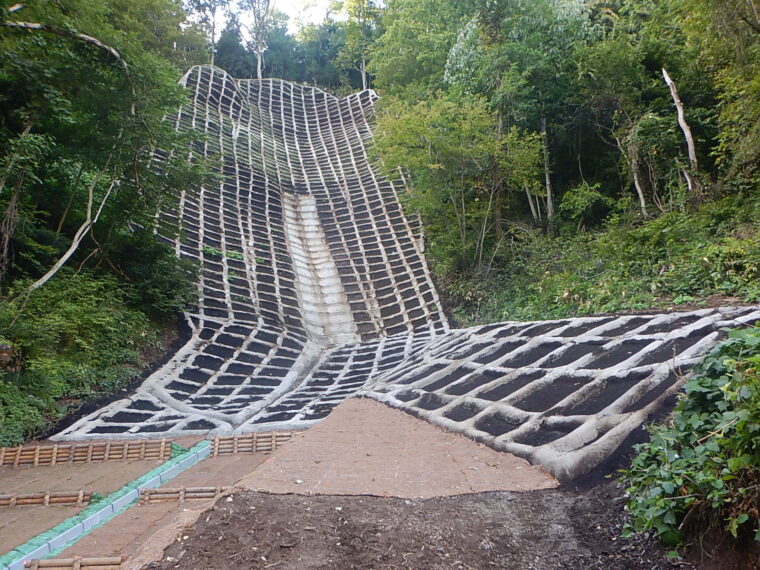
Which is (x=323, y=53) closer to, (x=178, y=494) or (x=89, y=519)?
(x=178, y=494)

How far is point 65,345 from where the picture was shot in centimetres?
548

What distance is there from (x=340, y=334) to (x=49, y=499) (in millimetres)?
5721

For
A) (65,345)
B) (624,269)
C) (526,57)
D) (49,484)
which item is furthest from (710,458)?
(526,57)

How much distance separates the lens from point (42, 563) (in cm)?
189

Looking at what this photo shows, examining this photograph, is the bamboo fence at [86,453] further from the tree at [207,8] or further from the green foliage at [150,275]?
the tree at [207,8]

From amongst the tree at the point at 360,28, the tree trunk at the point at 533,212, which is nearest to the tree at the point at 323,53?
the tree at the point at 360,28

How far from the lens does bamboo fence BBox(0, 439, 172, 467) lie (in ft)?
12.2

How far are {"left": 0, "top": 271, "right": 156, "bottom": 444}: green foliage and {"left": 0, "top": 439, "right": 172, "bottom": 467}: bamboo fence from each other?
1.36 feet

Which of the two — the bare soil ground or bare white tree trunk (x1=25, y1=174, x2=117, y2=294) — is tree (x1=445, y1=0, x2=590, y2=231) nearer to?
bare white tree trunk (x1=25, y1=174, x2=117, y2=294)

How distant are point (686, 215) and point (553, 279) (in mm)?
1799

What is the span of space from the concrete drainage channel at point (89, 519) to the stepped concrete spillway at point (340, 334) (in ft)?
3.07

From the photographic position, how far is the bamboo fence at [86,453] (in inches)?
147

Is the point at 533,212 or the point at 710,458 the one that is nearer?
the point at 710,458

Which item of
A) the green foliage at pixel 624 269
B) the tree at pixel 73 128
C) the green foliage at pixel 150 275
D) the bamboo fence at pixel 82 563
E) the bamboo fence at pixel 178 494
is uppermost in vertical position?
the tree at pixel 73 128
